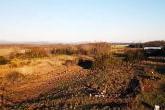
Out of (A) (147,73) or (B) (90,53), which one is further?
(B) (90,53)

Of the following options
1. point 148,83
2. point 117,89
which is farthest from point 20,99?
point 148,83

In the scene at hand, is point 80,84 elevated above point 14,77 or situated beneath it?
elevated above

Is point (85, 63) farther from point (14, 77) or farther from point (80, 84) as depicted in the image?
point (80, 84)

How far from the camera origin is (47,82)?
81.8 ft

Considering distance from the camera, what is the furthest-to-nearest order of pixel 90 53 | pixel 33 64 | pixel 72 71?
pixel 90 53
pixel 33 64
pixel 72 71

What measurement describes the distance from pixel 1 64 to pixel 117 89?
1571 centimetres

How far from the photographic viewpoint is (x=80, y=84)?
22.2 meters

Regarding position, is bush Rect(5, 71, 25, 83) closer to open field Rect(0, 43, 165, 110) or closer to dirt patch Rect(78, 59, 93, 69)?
open field Rect(0, 43, 165, 110)

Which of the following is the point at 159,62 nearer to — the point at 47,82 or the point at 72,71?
the point at 72,71

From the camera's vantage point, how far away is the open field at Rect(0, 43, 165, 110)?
16.8 m

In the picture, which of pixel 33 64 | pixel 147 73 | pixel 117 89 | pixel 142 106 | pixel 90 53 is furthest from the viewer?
pixel 90 53

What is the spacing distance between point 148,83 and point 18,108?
6666mm

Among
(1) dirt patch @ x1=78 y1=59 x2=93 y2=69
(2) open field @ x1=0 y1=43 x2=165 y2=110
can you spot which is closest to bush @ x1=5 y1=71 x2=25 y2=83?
(2) open field @ x1=0 y1=43 x2=165 y2=110

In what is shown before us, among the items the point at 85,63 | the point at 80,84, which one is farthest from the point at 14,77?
the point at 85,63
